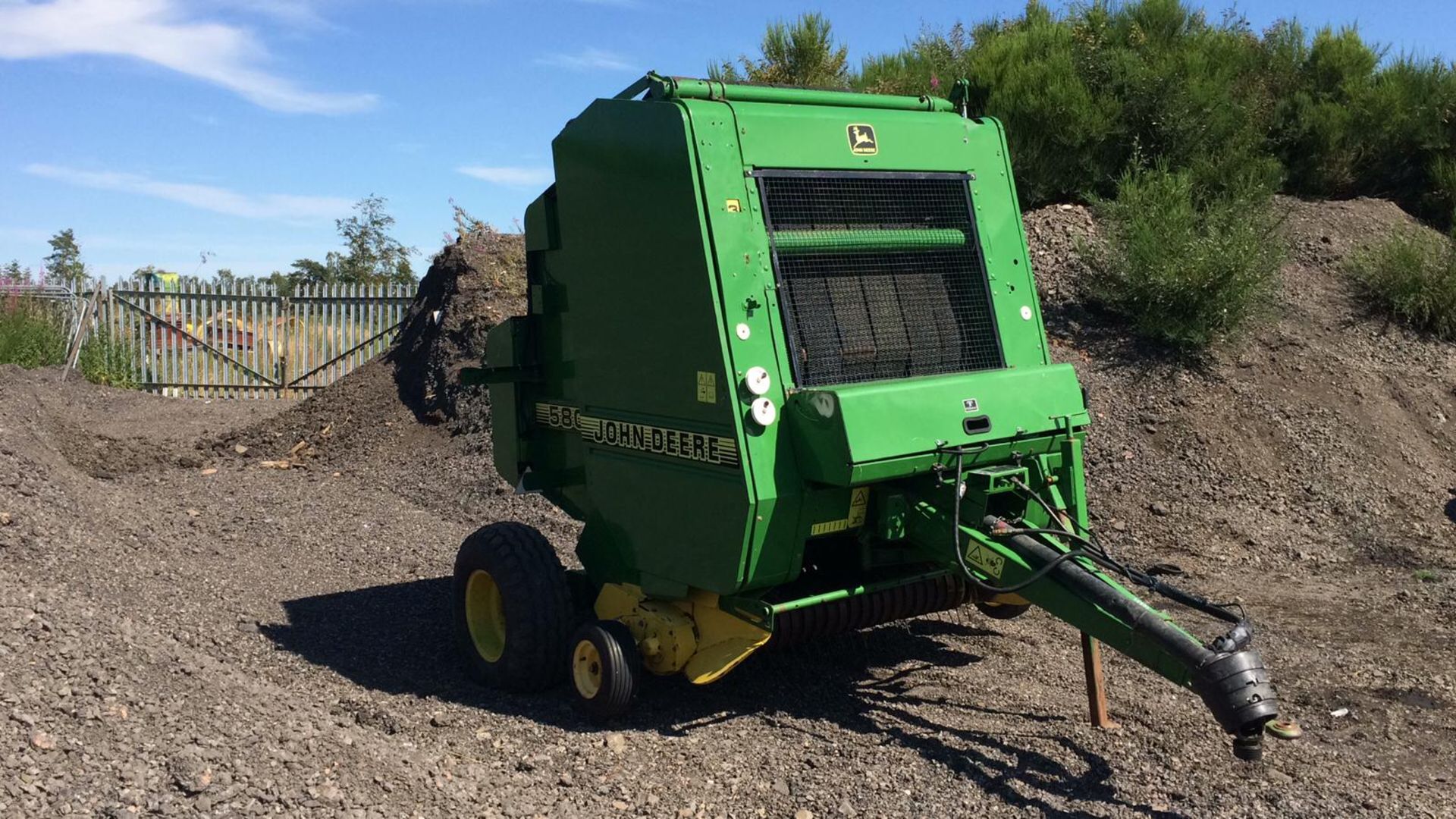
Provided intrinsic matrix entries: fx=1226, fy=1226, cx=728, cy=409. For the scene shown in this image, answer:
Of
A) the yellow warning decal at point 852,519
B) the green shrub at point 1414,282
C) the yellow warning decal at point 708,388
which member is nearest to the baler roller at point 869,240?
the yellow warning decal at point 708,388

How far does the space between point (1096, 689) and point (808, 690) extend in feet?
4.11

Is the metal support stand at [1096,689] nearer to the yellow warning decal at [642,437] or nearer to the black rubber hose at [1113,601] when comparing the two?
the black rubber hose at [1113,601]

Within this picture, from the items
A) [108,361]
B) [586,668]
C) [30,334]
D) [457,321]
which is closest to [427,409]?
[457,321]

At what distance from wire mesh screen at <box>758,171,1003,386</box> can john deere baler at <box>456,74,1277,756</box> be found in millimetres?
10

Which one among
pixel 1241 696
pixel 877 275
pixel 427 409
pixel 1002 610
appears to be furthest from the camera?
pixel 427 409

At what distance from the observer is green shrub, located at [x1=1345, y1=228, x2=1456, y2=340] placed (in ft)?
36.1

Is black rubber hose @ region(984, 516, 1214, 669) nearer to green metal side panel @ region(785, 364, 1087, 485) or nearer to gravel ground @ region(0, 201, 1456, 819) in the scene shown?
green metal side panel @ region(785, 364, 1087, 485)

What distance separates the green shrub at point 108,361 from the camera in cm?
1697

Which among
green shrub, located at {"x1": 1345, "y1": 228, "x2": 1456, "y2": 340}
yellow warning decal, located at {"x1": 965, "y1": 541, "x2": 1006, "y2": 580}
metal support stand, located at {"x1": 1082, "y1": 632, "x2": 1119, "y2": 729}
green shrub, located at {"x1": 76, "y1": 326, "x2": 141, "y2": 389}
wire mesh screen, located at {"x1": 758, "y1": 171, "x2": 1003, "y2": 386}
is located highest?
green shrub, located at {"x1": 76, "y1": 326, "x2": 141, "y2": 389}

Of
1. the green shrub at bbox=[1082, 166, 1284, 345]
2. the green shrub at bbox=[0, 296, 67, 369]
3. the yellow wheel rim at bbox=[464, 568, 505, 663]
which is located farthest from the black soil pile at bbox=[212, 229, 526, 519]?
the green shrub at bbox=[0, 296, 67, 369]

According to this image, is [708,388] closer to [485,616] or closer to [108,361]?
[485,616]

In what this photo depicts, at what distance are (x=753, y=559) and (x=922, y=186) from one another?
178cm

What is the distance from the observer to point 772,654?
19.1 ft

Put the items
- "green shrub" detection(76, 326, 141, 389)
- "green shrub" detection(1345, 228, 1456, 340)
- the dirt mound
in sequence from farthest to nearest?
"green shrub" detection(76, 326, 141, 389) < the dirt mound < "green shrub" detection(1345, 228, 1456, 340)
